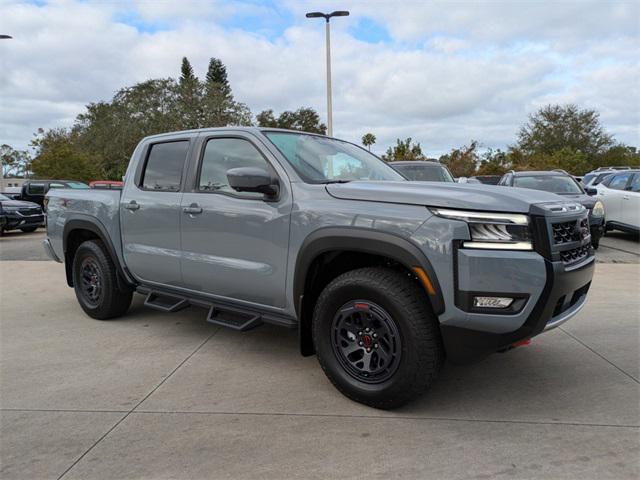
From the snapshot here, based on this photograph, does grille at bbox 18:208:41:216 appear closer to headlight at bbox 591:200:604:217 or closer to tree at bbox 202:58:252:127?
headlight at bbox 591:200:604:217

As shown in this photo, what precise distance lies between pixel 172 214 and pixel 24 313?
2.83 meters

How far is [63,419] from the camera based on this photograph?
3.09 metres

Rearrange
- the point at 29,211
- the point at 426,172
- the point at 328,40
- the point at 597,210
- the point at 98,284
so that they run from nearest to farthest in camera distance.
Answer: the point at 98,284 → the point at 597,210 → the point at 426,172 → the point at 29,211 → the point at 328,40

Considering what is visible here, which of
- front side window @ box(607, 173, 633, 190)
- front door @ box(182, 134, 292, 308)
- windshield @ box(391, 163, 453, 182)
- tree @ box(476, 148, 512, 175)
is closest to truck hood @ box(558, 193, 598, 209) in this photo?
windshield @ box(391, 163, 453, 182)

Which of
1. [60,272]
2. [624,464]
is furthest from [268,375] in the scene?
[60,272]

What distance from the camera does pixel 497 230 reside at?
275 centimetres

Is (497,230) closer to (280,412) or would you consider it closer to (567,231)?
(567,231)

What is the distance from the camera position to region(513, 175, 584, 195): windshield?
32.9 ft

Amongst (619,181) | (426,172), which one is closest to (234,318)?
(426,172)

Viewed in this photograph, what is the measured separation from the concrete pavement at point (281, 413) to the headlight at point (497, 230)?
1109 mm

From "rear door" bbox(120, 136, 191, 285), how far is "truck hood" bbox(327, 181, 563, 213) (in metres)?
1.68

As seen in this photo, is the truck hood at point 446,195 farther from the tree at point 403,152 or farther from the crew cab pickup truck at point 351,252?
the tree at point 403,152

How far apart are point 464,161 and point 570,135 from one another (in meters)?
13.7

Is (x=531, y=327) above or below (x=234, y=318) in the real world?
above
